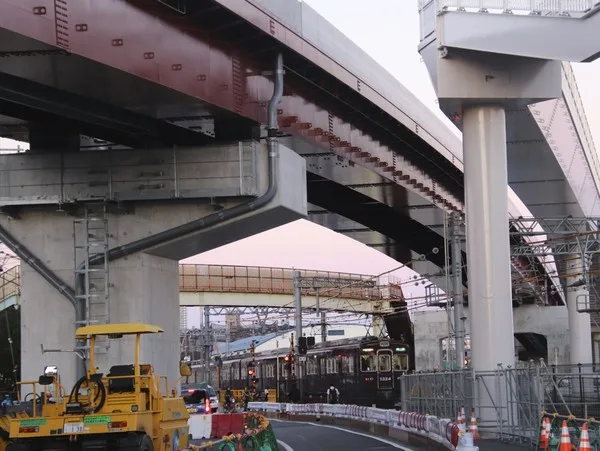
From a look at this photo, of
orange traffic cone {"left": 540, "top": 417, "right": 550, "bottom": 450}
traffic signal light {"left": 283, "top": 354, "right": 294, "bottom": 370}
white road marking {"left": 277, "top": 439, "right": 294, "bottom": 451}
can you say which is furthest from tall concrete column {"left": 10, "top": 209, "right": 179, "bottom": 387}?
traffic signal light {"left": 283, "top": 354, "right": 294, "bottom": 370}

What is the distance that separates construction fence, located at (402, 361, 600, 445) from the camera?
23.4 metres

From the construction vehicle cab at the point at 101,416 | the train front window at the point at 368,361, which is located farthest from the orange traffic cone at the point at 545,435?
the train front window at the point at 368,361

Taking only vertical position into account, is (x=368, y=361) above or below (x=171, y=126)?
below

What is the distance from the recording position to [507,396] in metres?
25.6

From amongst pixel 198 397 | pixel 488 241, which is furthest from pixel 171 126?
pixel 198 397

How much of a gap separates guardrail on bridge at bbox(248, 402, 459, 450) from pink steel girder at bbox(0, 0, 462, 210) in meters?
7.33

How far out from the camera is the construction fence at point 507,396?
920 inches

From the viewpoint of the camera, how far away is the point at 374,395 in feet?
160

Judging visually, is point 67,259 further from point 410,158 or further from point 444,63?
point 410,158

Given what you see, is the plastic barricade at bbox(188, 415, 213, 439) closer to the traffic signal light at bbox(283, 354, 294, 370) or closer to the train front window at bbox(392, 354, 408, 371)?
the train front window at bbox(392, 354, 408, 371)

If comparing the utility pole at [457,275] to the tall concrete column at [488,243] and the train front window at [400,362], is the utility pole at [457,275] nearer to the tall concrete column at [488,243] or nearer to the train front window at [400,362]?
the train front window at [400,362]

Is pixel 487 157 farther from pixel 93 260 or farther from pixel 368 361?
pixel 368 361

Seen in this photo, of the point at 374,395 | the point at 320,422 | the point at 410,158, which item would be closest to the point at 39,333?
the point at 410,158

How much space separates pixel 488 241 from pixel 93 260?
1081 centimetres
